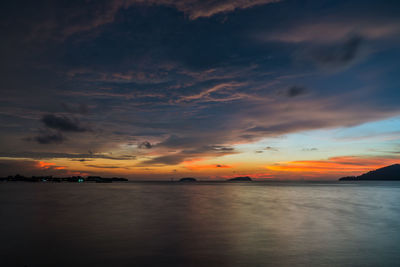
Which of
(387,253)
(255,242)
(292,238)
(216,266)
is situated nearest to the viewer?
(216,266)

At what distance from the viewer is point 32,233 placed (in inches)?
904

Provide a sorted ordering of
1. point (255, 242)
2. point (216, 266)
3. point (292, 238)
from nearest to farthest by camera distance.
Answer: point (216, 266) < point (255, 242) < point (292, 238)

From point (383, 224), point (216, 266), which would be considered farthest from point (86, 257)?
point (383, 224)

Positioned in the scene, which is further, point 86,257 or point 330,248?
point 330,248

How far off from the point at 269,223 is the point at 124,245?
16439 millimetres

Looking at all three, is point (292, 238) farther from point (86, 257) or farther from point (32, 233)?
point (32, 233)

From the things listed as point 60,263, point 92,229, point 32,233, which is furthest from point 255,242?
point 32,233

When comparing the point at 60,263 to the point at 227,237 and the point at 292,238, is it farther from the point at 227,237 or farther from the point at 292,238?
the point at 292,238

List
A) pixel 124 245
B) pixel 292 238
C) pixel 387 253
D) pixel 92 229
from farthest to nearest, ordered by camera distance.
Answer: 1. pixel 92 229
2. pixel 292 238
3. pixel 124 245
4. pixel 387 253

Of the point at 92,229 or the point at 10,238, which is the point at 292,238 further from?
the point at 10,238

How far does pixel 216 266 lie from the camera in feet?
47.8

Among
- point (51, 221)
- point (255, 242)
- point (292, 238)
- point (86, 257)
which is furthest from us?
point (51, 221)

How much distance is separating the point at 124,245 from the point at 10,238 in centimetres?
957

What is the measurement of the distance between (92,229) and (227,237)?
12107 mm
